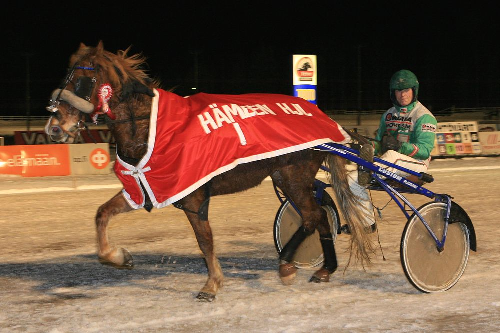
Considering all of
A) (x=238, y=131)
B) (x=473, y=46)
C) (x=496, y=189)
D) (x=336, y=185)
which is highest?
(x=473, y=46)

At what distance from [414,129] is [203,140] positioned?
6.13 feet

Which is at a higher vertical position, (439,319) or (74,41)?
(74,41)

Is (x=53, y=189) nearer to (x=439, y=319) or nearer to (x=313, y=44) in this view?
(x=439, y=319)

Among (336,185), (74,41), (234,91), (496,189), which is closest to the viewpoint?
(336,185)

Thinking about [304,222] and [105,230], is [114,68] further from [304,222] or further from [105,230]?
[304,222]

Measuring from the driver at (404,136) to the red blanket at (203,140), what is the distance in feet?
1.79

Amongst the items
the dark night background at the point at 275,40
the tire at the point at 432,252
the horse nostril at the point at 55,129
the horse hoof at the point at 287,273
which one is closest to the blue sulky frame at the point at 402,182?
the tire at the point at 432,252

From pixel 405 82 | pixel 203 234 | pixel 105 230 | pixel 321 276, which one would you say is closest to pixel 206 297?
pixel 203 234

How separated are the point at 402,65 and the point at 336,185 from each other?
174 feet

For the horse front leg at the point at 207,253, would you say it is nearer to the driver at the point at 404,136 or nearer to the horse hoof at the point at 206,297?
the horse hoof at the point at 206,297

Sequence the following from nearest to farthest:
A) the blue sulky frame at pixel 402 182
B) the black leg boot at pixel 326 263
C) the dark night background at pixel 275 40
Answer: the blue sulky frame at pixel 402 182 < the black leg boot at pixel 326 263 < the dark night background at pixel 275 40

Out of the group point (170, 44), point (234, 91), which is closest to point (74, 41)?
point (170, 44)

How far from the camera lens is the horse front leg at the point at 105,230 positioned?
5.17 metres

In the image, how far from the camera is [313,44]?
57.2 m
